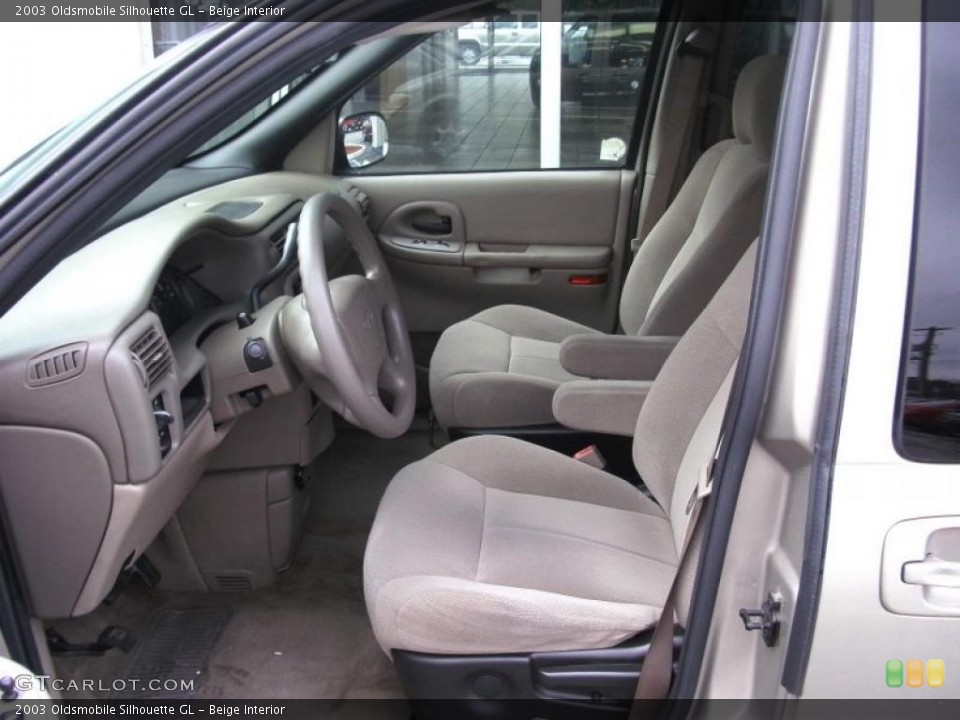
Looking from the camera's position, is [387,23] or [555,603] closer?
[387,23]

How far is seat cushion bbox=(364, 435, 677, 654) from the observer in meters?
1.40

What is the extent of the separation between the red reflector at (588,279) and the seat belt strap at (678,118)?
0.94 feet

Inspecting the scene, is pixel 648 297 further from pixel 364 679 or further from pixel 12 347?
pixel 12 347

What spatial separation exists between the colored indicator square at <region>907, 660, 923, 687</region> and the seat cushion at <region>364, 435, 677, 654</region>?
1.26ft

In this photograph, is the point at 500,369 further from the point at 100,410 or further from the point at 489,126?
→ the point at 100,410

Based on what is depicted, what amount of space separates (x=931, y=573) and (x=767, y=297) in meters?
0.36

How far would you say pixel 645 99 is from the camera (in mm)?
3252

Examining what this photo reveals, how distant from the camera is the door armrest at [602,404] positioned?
2.07 meters

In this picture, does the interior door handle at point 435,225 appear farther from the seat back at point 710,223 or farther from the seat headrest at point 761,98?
the seat headrest at point 761,98

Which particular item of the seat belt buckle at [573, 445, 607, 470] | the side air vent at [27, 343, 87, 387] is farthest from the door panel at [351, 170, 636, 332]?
the side air vent at [27, 343, 87, 387]

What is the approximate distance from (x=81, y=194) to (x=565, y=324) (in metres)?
1.95

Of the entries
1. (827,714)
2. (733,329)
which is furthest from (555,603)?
(733,329)

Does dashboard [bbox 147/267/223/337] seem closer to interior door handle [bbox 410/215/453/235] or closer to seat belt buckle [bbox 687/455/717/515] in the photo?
seat belt buckle [bbox 687/455/717/515]

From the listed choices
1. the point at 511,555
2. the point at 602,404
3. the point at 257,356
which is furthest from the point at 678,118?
the point at 511,555
